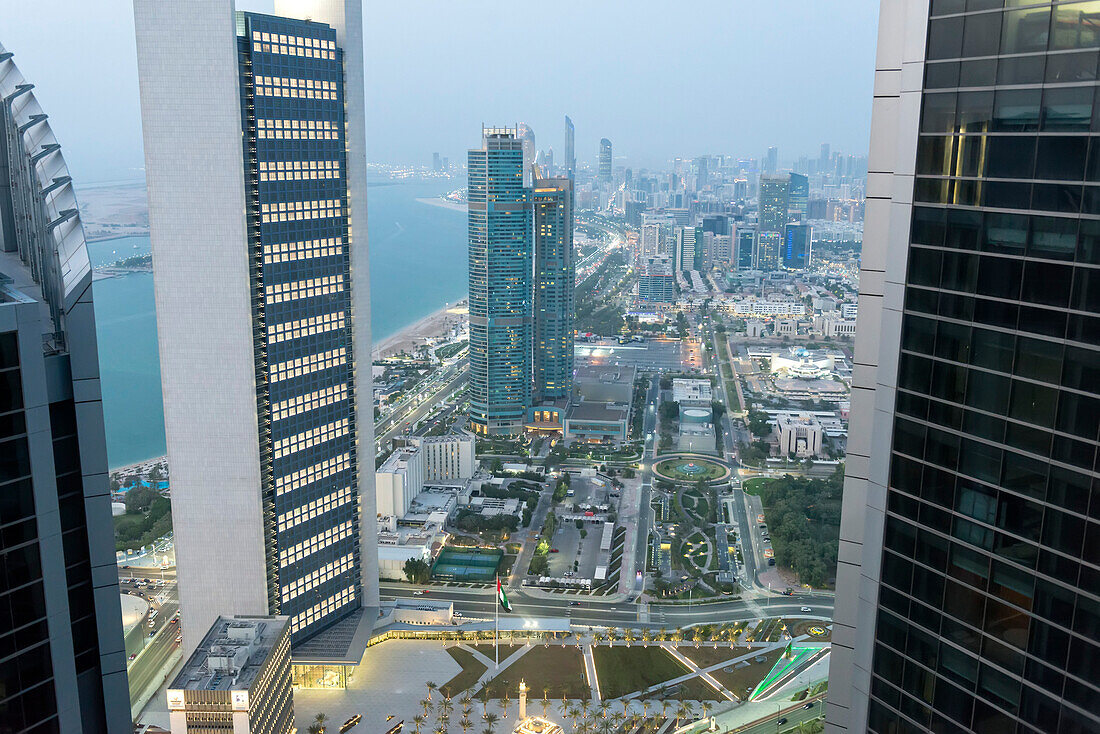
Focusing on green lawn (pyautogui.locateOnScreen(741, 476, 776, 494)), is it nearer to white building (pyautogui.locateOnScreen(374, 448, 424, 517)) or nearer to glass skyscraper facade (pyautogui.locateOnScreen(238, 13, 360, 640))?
white building (pyautogui.locateOnScreen(374, 448, 424, 517))

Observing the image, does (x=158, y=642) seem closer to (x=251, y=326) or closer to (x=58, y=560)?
(x=251, y=326)

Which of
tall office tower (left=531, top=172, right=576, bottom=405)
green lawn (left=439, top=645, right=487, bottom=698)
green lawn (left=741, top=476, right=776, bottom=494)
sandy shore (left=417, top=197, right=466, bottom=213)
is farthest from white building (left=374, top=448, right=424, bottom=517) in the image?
sandy shore (left=417, top=197, right=466, bottom=213)

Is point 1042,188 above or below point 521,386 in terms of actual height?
above

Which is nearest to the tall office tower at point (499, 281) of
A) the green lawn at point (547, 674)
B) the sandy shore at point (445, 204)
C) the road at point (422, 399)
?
the road at point (422, 399)

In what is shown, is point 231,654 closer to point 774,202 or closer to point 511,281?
point 511,281

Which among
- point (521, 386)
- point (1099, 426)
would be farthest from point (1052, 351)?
point (521, 386)

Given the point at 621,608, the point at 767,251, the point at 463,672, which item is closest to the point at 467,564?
the point at 621,608

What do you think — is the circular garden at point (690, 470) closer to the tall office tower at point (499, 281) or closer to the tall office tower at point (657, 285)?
the tall office tower at point (499, 281)
